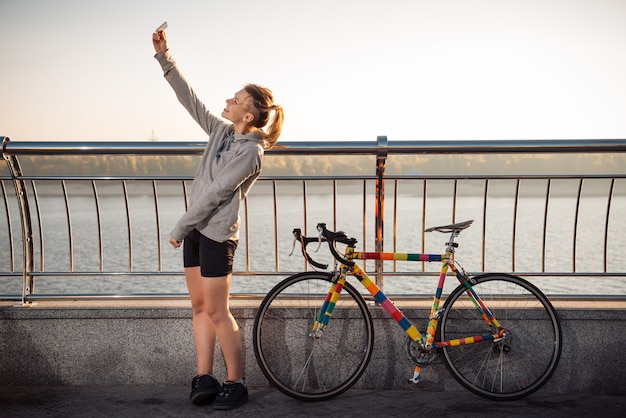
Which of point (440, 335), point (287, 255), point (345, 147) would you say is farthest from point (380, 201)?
point (287, 255)

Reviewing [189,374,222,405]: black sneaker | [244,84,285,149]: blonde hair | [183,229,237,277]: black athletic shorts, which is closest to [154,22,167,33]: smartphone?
[244,84,285,149]: blonde hair

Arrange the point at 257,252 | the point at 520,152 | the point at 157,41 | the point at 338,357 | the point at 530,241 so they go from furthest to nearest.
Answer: the point at 530,241, the point at 257,252, the point at 520,152, the point at 338,357, the point at 157,41

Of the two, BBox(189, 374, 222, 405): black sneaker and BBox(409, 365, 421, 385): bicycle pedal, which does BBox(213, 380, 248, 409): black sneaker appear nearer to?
BBox(189, 374, 222, 405): black sneaker

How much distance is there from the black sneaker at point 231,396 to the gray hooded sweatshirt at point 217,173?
3.13ft

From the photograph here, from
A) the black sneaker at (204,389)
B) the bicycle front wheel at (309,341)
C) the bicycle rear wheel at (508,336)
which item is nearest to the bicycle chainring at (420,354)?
the bicycle rear wheel at (508,336)

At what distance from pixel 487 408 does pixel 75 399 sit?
2.71 metres

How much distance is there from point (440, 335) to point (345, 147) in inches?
56.7

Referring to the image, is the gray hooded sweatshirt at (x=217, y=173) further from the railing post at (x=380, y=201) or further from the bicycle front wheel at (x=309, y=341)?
the railing post at (x=380, y=201)

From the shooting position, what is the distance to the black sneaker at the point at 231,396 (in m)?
3.79

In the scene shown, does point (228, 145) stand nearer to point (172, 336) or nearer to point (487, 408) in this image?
point (172, 336)

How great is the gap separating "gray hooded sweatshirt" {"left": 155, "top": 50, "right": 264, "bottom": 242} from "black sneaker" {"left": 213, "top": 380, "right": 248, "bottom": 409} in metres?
0.95

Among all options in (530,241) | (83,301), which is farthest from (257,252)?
(83,301)

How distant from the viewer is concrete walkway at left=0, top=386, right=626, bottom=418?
3.78 metres

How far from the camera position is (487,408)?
388cm
